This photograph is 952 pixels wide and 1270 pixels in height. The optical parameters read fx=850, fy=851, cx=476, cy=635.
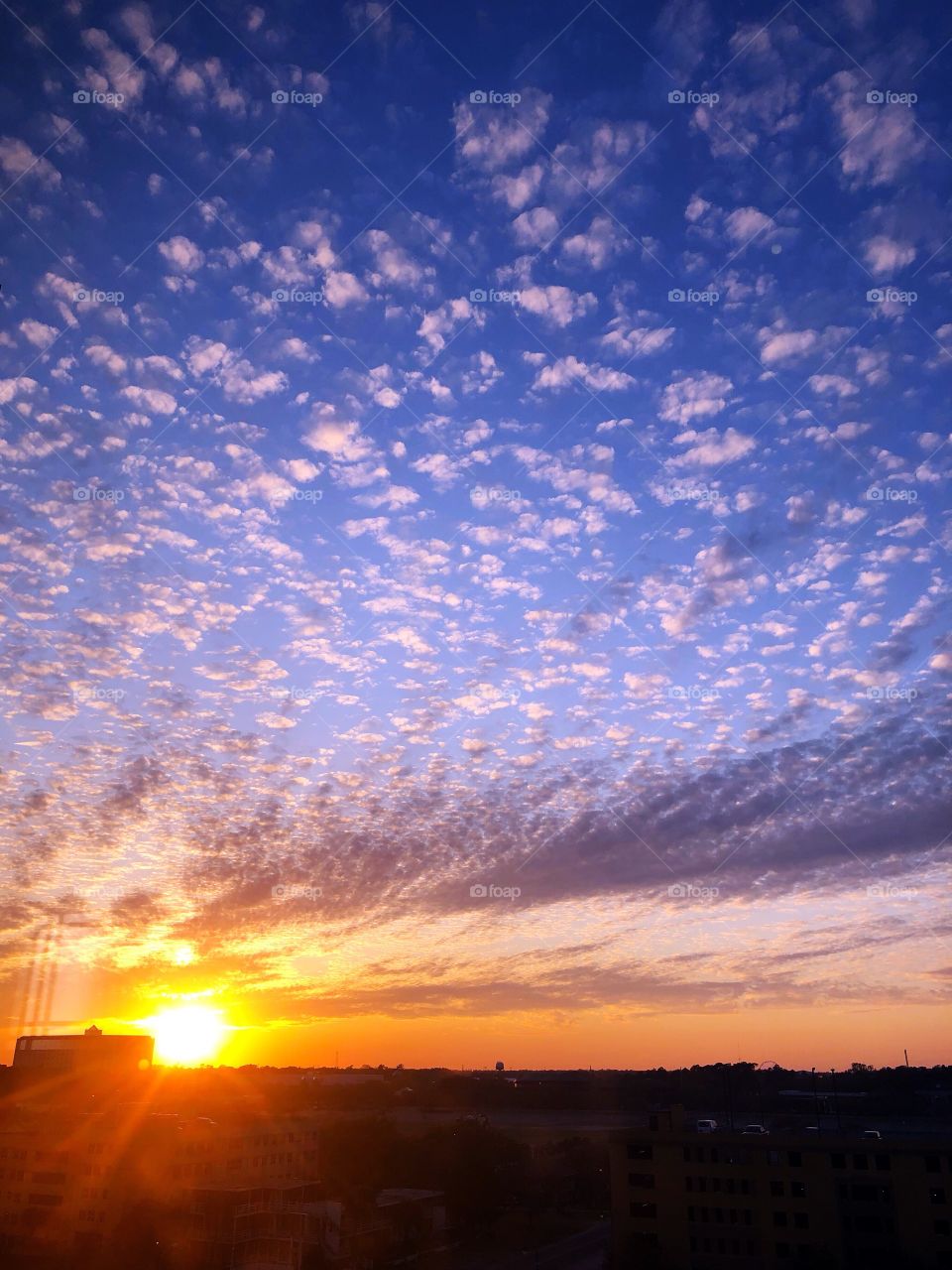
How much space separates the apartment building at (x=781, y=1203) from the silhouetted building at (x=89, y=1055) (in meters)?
44.7

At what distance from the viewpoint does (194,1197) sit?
36.2 meters

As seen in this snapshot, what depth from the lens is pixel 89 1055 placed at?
6631 cm

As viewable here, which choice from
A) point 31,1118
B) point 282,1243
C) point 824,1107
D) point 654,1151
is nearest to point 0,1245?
point 31,1118

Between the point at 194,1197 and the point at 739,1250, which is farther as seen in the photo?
the point at 194,1197

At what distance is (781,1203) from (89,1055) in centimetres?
5477

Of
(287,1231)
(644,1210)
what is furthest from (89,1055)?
(644,1210)

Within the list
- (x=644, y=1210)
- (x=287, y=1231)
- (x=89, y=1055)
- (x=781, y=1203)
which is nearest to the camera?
(x=781, y=1203)

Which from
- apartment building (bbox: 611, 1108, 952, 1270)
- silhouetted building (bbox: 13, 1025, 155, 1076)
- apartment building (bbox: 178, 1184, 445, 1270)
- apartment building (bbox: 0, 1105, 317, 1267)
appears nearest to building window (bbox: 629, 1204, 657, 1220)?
apartment building (bbox: 611, 1108, 952, 1270)

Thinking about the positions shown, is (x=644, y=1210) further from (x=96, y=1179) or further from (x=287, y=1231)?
(x=96, y=1179)

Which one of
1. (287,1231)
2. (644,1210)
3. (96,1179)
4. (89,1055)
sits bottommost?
(287,1231)

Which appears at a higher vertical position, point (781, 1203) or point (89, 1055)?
point (89, 1055)

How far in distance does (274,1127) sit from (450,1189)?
10784mm

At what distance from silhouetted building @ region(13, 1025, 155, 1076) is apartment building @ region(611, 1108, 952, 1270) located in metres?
44.7

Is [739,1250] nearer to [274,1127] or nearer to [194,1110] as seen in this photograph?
[274,1127]
